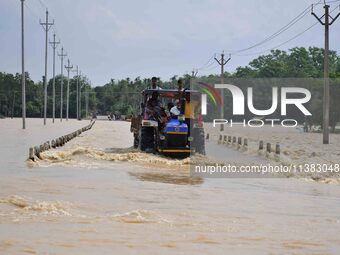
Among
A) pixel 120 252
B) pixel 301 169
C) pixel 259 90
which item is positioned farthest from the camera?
pixel 259 90

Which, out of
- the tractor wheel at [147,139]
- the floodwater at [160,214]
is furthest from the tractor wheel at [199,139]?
the floodwater at [160,214]

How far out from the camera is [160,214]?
1152cm

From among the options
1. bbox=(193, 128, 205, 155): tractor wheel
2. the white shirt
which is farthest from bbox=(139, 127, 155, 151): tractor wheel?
bbox=(193, 128, 205, 155): tractor wheel

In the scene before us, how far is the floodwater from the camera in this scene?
9055mm

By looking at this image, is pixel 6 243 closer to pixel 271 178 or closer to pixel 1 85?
pixel 271 178

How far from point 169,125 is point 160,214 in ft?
34.7

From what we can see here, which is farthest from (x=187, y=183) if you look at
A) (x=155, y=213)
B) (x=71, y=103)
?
(x=71, y=103)

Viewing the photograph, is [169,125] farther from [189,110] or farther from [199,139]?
[199,139]

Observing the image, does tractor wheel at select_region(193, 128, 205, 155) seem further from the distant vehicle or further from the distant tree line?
the distant tree line

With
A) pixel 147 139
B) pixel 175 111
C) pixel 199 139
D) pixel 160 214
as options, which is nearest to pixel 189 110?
pixel 175 111

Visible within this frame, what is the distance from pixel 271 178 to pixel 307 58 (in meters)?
123

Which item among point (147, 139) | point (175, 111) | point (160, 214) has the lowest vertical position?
point (160, 214)

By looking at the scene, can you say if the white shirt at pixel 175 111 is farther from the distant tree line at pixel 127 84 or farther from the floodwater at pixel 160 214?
the distant tree line at pixel 127 84

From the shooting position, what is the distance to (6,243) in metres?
8.77
